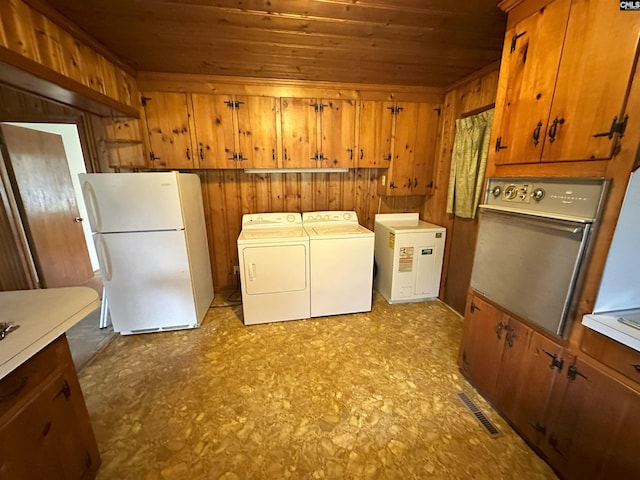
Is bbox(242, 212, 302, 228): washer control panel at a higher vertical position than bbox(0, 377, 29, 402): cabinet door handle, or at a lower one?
higher

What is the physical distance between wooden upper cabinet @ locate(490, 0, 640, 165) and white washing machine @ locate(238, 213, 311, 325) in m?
1.85

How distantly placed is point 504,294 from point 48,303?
7.76ft

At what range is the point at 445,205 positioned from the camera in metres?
3.09

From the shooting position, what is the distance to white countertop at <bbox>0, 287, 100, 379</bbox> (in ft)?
2.79

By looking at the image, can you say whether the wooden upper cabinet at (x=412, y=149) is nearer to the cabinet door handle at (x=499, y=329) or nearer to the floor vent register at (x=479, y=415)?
the cabinet door handle at (x=499, y=329)

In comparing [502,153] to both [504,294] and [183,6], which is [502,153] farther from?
[183,6]

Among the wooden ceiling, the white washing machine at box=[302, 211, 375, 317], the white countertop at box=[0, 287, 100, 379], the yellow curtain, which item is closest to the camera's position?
the white countertop at box=[0, 287, 100, 379]

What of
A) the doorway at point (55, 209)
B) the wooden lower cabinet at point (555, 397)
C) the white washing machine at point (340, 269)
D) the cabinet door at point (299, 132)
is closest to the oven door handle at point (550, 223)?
the wooden lower cabinet at point (555, 397)

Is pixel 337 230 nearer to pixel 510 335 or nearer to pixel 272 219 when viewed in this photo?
pixel 272 219

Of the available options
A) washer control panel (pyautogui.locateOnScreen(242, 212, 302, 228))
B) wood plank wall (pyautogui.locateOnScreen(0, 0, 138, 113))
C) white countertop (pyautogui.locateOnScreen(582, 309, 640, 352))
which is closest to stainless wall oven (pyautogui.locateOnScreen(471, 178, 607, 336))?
white countertop (pyautogui.locateOnScreen(582, 309, 640, 352))

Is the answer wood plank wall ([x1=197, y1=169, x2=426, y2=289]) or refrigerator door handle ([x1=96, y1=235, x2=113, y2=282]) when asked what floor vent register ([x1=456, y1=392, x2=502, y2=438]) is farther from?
refrigerator door handle ([x1=96, y1=235, x2=113, y2=282])

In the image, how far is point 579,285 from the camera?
3.97 ft

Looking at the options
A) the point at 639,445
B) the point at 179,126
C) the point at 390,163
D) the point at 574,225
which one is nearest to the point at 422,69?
the point at 390,163

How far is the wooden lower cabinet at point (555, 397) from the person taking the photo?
1.07 meters
